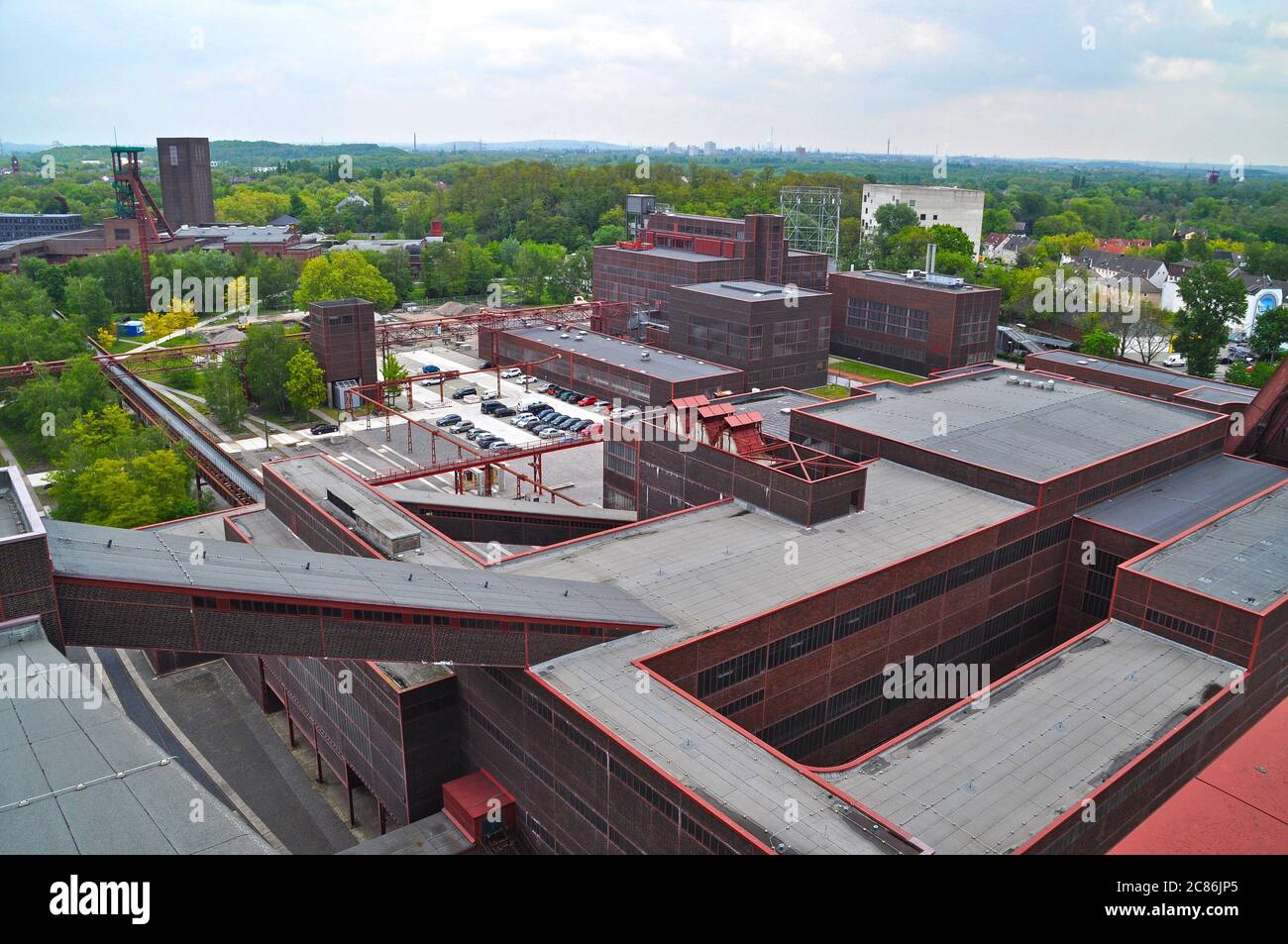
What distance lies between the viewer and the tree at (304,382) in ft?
286

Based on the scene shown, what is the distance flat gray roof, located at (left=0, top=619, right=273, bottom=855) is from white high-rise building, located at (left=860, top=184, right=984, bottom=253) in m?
168

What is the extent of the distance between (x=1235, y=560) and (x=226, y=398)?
7645 cm

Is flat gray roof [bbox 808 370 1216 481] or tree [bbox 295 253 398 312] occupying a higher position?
tree [bbox 295 253 398 312]

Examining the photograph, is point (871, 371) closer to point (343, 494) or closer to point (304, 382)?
point (304, 382)

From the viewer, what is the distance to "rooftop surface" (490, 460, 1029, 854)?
1037 inches

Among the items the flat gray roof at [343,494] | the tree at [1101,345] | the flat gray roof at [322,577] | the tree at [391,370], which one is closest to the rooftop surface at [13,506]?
the flat gray roof at [322,577]

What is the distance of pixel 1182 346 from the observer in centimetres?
9844

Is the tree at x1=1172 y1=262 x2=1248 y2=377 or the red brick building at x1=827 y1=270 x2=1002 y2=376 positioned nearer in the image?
the tree at x1=1172 y1=262 x2=1248 y2=377

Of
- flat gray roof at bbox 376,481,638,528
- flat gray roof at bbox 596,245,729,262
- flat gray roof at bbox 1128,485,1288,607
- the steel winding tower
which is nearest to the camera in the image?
flat gray roof at bbox 1128,485,1288,607

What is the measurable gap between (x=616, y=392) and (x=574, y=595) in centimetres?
5490

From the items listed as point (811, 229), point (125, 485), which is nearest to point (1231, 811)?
point (125, 485)

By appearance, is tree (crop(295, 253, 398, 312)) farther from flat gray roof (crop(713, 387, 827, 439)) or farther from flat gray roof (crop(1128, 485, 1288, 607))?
flat gray roof (crop(1128, 485, 1288, 607))

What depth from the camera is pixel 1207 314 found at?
317 feet

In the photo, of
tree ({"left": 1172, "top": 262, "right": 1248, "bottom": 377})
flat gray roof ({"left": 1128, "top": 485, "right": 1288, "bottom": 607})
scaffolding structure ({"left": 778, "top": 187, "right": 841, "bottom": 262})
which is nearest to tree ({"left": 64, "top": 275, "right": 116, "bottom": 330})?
scaffolding structure ({"left": 778, "top": 187, "right": 841, "bottom": 262})
